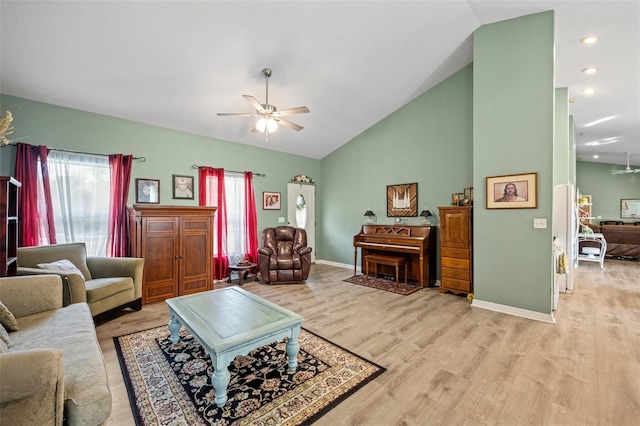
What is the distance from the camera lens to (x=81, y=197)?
3.97 meters

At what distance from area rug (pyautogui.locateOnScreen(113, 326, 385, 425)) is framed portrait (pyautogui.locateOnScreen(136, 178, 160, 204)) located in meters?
2.50

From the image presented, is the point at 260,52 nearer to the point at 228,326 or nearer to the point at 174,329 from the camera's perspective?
the point at 228,326

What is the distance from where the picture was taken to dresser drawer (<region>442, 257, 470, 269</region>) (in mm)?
4180

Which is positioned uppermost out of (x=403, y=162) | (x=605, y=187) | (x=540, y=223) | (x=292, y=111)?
(x=292, y=111)

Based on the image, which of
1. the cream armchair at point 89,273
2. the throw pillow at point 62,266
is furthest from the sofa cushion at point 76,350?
the throw pillow at point 62,266

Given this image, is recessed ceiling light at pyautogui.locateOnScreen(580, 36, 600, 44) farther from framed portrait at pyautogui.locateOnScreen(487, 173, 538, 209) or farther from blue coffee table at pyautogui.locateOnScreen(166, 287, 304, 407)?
blue coffee table at pyautogui.locateOnScreen(166, 287, 304, 407)

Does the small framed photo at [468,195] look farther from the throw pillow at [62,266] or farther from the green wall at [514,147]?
the throw pillow at [62,266]

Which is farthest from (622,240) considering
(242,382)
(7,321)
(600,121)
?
(7,321)

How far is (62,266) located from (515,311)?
212 inches

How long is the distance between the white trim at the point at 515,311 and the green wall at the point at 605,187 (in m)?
8.29

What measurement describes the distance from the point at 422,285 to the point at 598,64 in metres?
3.98

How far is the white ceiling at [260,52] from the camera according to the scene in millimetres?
2768

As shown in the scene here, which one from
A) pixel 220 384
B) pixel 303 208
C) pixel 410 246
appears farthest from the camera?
pixel 303 208

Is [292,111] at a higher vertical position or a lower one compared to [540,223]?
higher
